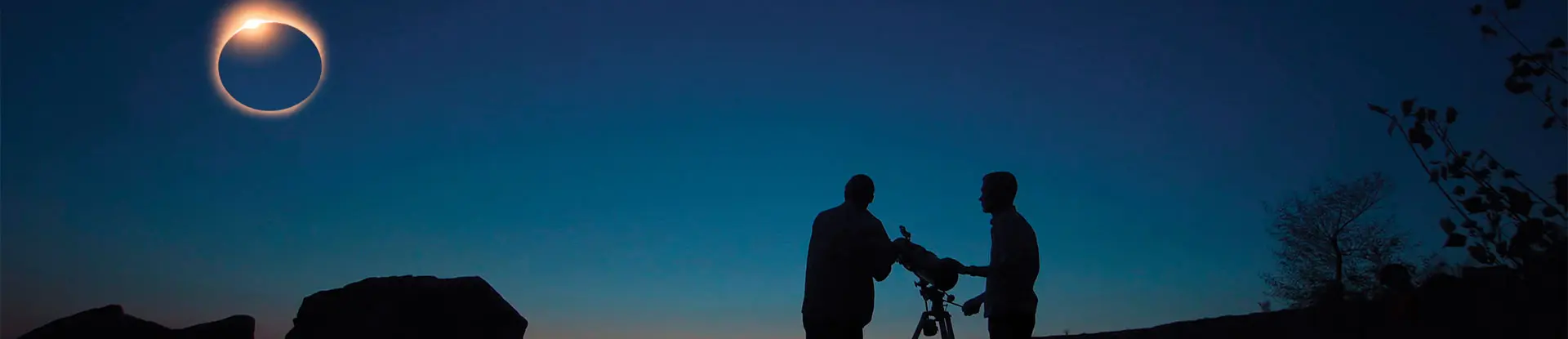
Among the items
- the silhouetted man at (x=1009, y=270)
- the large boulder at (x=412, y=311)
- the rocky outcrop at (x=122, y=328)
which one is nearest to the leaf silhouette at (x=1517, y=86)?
the silhouetted man at (x=1009, y=270)

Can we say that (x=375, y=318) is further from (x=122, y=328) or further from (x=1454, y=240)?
(x=1454, y=240)

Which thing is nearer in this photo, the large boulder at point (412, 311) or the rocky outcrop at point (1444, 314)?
the rocky outcrop at point (1444, 314)

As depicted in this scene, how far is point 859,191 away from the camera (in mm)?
5414

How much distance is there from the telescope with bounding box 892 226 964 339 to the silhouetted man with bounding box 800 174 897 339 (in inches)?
13.0

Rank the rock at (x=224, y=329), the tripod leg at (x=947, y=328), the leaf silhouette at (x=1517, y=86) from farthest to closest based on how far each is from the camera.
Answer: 1. the rock at (x=224, y=329)
2. the tripod leg at (x=947, y=328)
3. the leaf silhouette at (x=1517, y=86)

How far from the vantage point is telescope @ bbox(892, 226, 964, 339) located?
18.3ft

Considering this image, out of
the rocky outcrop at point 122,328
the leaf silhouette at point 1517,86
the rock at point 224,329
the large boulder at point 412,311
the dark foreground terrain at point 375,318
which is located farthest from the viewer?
the large boulder at point 412,311

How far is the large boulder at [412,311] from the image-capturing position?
1416cm

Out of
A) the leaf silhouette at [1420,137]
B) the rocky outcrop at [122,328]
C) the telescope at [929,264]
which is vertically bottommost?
the telescope at [929,264]

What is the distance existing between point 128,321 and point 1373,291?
18464 millimetres

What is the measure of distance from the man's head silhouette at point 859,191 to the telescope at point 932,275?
39 cm

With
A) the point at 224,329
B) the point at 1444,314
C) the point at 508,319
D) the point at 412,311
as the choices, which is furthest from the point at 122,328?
the point at 1444,314

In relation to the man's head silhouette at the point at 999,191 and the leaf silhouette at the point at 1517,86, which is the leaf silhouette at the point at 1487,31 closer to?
Result: the leaf silhouette at the point at 1517,86

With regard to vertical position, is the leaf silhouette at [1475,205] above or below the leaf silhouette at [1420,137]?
below
